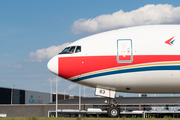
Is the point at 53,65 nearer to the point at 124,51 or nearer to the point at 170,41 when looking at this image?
the point at 124,51

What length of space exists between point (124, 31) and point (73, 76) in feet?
19.8

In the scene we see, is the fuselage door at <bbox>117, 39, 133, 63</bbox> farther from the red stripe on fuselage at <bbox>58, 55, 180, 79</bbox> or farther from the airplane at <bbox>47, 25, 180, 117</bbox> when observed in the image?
the red stripe on fuselage at <bbox>58, 55, 180, 79</bbox>

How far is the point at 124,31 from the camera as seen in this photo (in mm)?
23953

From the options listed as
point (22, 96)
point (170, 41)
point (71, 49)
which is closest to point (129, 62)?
point (170, 41)

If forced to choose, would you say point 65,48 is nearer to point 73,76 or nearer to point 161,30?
point 73,76

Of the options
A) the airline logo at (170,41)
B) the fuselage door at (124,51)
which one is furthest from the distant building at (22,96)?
the airline logo at (170,41)

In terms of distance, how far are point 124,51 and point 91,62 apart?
2.94 meters

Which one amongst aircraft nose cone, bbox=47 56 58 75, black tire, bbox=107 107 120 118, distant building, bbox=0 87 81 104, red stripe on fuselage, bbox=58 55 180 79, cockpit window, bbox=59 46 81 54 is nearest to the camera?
red stripe on fuselage, bbox=58 55 180 79

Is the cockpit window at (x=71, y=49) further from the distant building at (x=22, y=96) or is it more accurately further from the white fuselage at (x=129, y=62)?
the distant building at (x=22, y=96)

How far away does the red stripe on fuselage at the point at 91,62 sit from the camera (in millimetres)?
22172

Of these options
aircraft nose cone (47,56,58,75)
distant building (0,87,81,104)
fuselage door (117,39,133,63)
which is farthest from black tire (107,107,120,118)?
distant building (0,87,81,104)

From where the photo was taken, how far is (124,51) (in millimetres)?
22625

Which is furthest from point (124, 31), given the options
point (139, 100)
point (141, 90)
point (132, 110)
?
point (139, 100)

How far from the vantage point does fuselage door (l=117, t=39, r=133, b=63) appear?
22.4m
